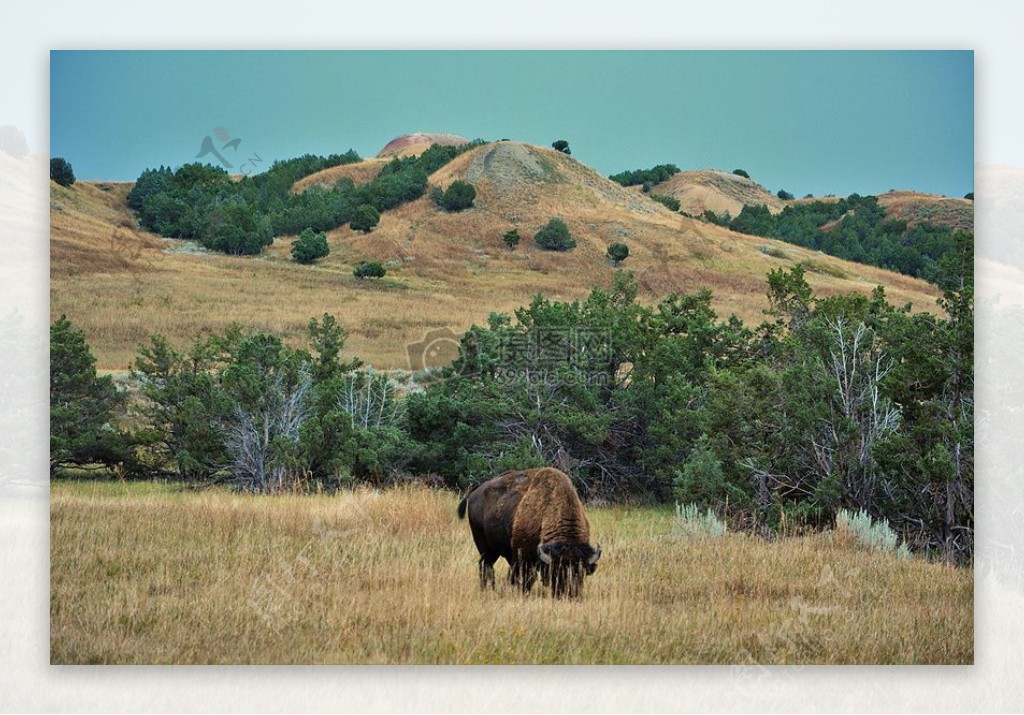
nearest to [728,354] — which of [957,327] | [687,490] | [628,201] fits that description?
[687,490]

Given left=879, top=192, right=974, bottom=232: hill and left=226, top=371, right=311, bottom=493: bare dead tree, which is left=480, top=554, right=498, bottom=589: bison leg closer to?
left=226, top=371, right=311, bottom=493: bare dead tree

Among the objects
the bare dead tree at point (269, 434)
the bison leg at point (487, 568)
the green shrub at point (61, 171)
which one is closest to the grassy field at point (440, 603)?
the bison leg at point (487, 568)

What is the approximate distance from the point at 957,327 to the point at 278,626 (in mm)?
5833

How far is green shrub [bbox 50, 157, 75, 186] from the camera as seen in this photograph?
8.35m

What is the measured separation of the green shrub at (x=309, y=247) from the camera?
3478cm

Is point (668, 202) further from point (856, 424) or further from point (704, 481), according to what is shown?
point (856, 424)

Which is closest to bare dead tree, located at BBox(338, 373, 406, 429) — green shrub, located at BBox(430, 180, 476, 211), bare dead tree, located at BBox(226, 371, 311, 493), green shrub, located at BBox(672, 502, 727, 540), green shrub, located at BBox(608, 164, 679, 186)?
bare dead tree, located at BBox(226, 371, 311, 493)

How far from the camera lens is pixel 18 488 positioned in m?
7.76

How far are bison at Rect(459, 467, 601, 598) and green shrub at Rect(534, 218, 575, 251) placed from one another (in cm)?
4109

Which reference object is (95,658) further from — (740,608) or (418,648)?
(740,608)

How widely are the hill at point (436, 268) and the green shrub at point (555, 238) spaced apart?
21.0 inches

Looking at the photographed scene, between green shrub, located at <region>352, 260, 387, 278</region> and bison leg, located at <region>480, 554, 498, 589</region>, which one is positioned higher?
green shrub, located at <region>352, 260, 387, 278</region>

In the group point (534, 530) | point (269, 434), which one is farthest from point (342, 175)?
point (534, 530)

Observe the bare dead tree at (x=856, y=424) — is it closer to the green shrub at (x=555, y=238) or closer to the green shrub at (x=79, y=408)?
the green shrub at (x=79, y=408)
